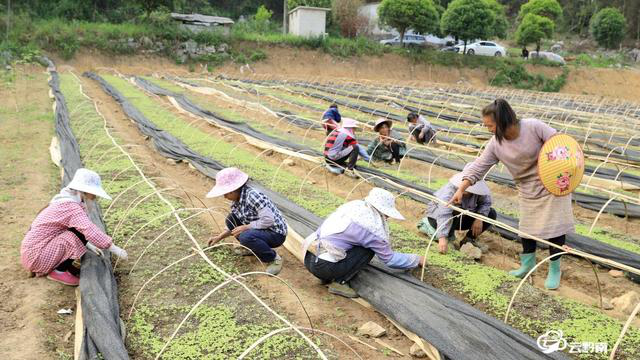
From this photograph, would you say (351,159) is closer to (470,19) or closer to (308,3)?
(470,19)

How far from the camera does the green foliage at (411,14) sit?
3134cm

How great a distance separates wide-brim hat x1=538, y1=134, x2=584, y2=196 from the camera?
4.00 m

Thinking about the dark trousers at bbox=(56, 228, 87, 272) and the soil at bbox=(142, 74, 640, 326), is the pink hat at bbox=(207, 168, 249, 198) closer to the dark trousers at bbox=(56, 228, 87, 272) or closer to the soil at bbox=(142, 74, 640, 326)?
the dark trousers at bbox=(56, 228, 87, 272)

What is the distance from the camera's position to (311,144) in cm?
1105

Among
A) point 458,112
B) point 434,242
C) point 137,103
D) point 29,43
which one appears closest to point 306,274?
point 434,242

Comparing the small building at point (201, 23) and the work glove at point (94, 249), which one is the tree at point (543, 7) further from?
the work glove at point (94, 249)

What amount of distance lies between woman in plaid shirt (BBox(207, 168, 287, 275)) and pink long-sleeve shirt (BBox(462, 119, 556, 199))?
1950 mm

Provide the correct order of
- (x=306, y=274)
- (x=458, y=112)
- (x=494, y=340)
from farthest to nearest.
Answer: (x=458, y=112), (x=306, y=274), (x=494, y=340)

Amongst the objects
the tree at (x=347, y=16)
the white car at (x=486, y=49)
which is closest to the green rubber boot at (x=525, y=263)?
the white car at (x=486, y=49)

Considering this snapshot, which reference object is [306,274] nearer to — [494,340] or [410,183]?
[494,340]

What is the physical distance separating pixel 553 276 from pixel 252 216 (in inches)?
112

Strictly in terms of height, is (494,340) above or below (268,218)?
below

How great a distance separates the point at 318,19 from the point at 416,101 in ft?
59.5

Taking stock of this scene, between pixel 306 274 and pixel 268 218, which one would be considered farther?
pixel 306 274
